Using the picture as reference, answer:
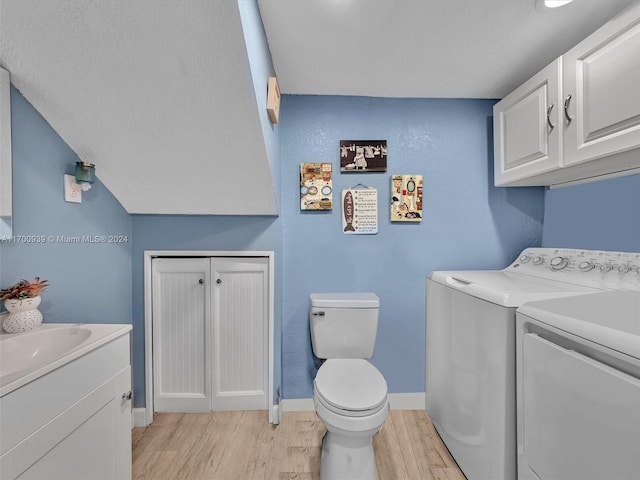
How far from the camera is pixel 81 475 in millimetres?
921

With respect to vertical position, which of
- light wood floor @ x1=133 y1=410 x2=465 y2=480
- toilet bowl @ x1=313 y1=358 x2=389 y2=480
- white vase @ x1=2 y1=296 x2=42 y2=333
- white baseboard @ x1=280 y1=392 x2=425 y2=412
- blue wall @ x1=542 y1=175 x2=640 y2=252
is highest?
blue wall @ x1=542 y1=175 x2=640 y2=252

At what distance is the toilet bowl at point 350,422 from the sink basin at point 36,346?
1.03 metres

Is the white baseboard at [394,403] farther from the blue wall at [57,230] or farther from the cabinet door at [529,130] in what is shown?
the cabinet door at [529,130]

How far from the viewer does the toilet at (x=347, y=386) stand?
3.95 ft

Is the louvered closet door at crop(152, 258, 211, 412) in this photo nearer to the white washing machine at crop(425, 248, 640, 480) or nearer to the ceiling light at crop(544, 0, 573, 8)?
the white washing machine at crop(425, 248, 640, 480)

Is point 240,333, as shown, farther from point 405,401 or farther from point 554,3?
point 554,3

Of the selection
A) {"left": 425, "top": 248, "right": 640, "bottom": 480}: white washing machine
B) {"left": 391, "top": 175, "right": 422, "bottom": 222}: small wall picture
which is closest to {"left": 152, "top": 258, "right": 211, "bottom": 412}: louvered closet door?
{"left": 391, "top": 175, "right": 422, "bottom": 222}: small wall picture

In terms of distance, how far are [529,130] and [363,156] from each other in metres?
0.92

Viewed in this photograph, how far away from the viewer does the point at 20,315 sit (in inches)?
40.9

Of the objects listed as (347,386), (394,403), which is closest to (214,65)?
(347,386)

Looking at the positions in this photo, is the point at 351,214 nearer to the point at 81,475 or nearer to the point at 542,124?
the point at 542,124

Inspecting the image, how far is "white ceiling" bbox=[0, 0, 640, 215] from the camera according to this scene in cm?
90

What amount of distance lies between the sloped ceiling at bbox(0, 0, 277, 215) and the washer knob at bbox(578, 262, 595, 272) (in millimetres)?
1648

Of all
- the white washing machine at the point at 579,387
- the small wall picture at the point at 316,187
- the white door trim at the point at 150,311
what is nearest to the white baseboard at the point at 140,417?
the white door trim at the point at 150,311
